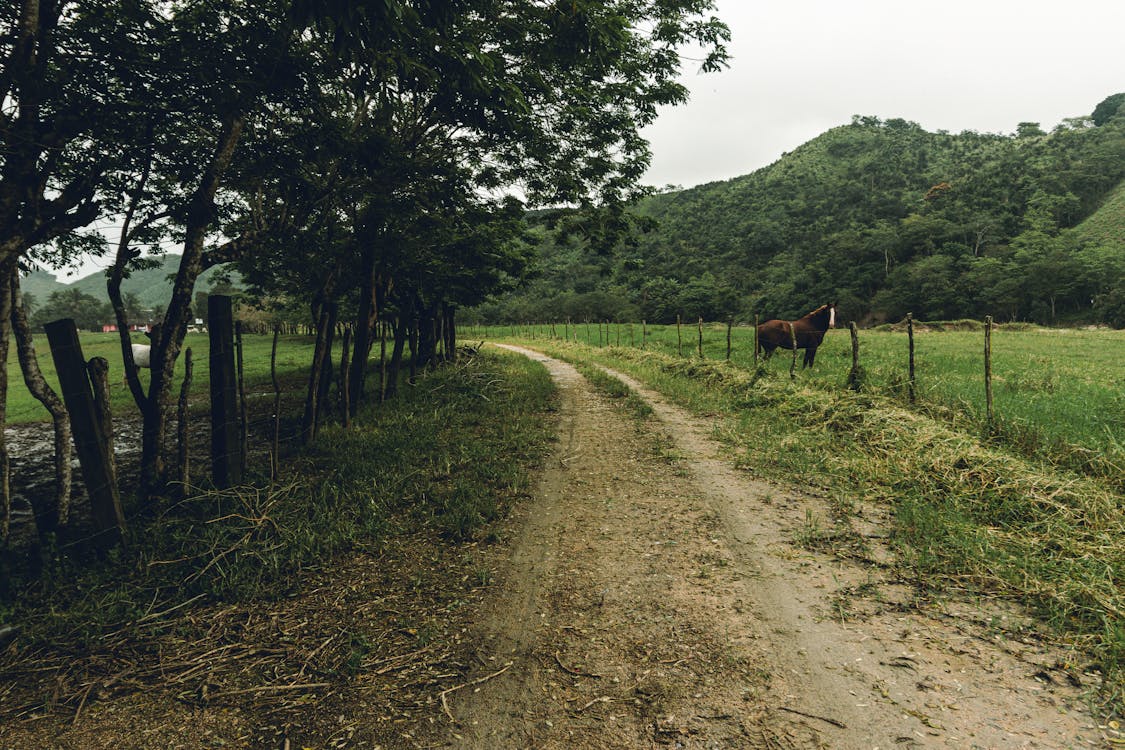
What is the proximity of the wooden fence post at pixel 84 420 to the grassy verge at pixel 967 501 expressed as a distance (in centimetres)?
706

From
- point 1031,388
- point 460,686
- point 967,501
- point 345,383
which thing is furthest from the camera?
point 1031,388

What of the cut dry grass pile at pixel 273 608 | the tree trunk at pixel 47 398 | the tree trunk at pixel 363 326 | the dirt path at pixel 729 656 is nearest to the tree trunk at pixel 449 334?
the tree trunk at pixel 363 326

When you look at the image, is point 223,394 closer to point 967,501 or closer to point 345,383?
point 345,383

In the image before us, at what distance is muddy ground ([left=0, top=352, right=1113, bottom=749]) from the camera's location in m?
2.64

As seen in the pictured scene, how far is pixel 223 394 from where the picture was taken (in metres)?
5.55

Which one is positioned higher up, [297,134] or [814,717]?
[297,134]

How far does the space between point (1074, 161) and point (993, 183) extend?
608 inches

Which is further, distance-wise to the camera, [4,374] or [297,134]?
[297,134]

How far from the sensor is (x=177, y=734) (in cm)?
272

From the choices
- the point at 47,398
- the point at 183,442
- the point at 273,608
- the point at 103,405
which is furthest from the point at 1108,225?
the point at 47,398

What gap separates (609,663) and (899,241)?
8238 centimetres

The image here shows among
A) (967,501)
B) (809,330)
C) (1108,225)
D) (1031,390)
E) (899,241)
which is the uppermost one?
(1108,225)

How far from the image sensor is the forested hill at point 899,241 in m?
52.9

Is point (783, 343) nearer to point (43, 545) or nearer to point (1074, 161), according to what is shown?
point (43, 545)
